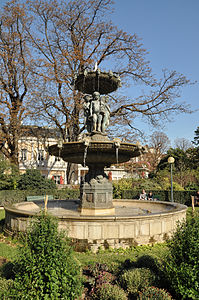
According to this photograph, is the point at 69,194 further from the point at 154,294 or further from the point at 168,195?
the point at 154,294

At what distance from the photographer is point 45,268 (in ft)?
10.6

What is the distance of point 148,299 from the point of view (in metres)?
3.40

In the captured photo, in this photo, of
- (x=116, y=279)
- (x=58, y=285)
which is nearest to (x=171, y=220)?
(x=116, y=279)

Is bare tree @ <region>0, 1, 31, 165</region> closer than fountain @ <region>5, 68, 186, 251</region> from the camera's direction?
No

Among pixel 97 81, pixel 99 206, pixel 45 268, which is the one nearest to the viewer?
pixel 45 268

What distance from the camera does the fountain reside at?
6.75m

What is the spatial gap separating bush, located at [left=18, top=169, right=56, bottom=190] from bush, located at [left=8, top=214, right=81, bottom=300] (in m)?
17.4

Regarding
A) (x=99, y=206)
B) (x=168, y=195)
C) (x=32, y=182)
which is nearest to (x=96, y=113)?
(x=99, y=206)

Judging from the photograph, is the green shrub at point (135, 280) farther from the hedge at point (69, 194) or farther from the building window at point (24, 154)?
the building window at point (24, 154)

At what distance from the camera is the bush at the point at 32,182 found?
20297mm

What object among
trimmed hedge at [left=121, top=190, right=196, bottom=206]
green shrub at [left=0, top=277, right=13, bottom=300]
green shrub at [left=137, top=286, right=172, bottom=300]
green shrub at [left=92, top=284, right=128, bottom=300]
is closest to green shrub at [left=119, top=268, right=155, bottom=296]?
green shrub at [left=92, top=284, right=128, bottom=300]

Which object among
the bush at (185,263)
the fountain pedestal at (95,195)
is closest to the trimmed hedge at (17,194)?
the fountain pedestal at (95,195)

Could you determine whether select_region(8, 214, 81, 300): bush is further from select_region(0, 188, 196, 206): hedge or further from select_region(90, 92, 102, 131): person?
select_region(0, 188, 196, 206): hedge

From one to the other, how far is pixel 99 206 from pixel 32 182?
12.6 m
